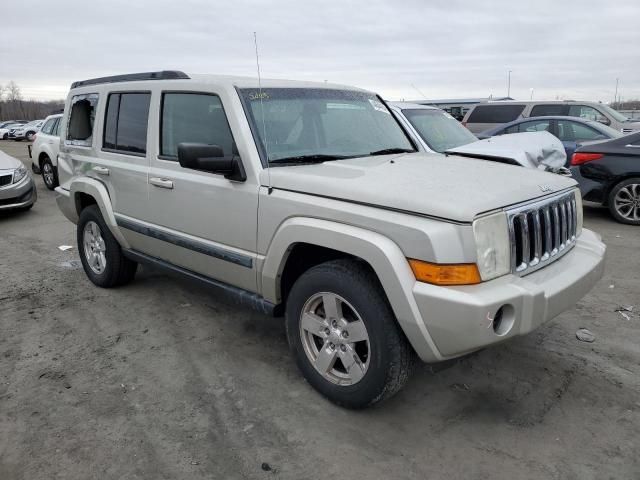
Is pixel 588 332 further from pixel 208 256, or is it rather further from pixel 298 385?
pixel 208 256

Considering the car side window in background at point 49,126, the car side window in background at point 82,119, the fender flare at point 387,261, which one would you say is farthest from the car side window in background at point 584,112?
the car side window in background at point 49,126

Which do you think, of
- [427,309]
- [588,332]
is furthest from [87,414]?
[588,332]

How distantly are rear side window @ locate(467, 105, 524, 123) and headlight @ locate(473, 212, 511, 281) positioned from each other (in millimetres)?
11151

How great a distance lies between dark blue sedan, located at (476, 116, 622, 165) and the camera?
984 cm

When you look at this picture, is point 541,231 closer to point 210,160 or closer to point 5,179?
point 210,160

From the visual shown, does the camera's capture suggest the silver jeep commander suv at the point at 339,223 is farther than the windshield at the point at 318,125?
No

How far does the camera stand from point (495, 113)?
13172 mm

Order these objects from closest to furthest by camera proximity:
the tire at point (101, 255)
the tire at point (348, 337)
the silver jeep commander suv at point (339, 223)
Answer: the silver jeep commander suv at point (339, 223), the tire at point (348, 337), the tire at point (101, 255)

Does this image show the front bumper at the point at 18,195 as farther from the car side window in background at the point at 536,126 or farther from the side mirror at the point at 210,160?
the car side window in background at the point at 536,126

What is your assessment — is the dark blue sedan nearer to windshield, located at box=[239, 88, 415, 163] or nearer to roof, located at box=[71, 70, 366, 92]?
windshield, located at box=[239, 88, 415, 163]

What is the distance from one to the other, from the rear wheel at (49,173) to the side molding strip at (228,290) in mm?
9003

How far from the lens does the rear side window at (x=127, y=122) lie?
4.23 metres

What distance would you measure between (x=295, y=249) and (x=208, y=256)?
781mm

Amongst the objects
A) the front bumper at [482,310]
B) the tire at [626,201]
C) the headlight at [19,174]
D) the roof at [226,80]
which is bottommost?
the tire at [626,201]
